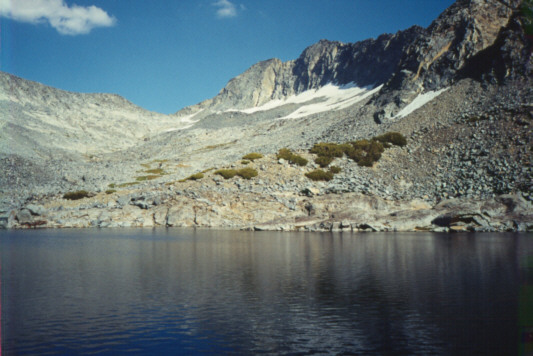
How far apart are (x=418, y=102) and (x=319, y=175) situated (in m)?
39.9

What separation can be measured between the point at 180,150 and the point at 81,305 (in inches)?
5671

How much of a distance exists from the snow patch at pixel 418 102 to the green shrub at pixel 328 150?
21846mm

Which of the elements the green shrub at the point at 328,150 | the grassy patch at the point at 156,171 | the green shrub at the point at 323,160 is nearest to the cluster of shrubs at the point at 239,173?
the green shrub at the point at 323,160

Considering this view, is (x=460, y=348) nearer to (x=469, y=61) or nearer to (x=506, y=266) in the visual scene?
(x=506, y=266)

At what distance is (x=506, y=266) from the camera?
24312 mm

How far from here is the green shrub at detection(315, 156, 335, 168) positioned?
72.5 metres

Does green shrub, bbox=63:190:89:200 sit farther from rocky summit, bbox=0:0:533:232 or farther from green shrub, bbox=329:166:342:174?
green shrub, bbox=329:166:342:174

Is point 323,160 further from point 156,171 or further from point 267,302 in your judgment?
point 267,302

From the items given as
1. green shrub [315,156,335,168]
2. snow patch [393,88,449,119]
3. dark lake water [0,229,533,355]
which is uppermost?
snow patch [393,88,449,119]

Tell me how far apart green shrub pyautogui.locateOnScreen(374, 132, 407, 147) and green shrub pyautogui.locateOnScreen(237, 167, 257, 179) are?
89.9ft

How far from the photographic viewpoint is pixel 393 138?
79875 mm

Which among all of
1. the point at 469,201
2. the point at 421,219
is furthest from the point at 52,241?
the point at 469,201

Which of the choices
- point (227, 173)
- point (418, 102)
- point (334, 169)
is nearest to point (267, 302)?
point (227, 173)

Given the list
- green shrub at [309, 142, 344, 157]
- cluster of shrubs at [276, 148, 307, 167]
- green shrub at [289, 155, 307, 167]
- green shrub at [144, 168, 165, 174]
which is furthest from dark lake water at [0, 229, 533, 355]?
green shrub at [144, 168, 165, 174]
